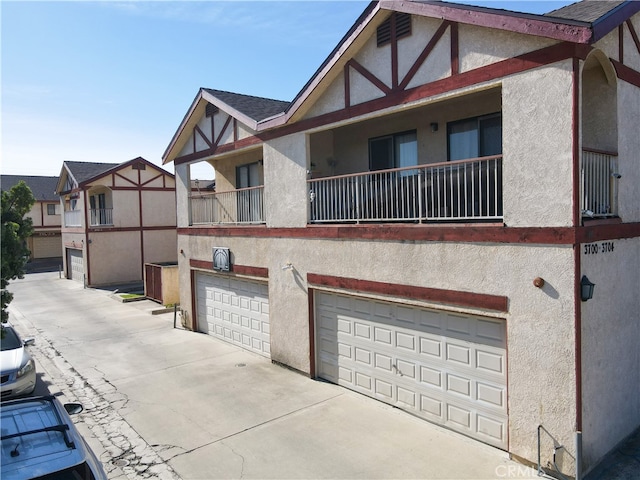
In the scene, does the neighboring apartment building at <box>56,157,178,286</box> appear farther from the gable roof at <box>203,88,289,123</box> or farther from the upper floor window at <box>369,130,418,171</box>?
the upper floor window at <box>369,130,418,171</box>

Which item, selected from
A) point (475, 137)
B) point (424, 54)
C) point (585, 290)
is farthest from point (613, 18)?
point (585, 290)

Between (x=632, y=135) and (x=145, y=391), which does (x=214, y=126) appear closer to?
(x=145, y=391)

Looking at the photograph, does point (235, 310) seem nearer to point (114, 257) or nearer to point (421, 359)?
point (421, 359)

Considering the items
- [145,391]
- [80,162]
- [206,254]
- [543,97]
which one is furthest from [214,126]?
[80,162]

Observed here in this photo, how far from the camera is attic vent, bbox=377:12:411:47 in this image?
852cm

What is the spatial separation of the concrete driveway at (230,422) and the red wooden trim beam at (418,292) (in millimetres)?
2317

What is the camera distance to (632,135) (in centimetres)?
785

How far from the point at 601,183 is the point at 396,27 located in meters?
4.65

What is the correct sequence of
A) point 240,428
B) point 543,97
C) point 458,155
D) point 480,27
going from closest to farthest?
point 543,97 → point 480,27 → point 240,428 → point 458,155

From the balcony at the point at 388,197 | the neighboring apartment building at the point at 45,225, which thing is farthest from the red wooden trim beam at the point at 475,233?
the neighboring apartment building at the point at 45,225

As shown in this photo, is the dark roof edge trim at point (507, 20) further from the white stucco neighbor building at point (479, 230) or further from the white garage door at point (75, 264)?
the white garage door at point (75, 264)

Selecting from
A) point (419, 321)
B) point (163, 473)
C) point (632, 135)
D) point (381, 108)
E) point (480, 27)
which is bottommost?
point (163, 473)

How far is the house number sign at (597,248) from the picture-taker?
649 centimetres

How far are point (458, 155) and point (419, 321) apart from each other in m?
3.78
